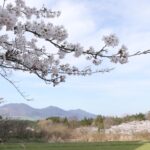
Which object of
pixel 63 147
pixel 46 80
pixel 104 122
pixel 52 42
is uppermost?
pixel 104 122

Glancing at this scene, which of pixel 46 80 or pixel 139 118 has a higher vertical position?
pixel 139 118

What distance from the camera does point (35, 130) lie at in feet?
80.1

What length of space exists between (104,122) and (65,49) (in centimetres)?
2556

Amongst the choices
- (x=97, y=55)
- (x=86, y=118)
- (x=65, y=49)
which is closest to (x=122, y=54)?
(x=97, y=55)

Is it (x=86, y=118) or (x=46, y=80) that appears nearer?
(x=46, y=80)

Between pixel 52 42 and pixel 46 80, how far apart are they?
0.33 m

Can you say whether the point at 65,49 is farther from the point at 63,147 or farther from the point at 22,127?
the point at 22,127

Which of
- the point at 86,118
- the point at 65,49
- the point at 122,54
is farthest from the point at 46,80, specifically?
the point at 86,118

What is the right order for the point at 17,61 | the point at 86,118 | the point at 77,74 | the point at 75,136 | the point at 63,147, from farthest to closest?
the point at 86,118, the point at 75,136, the point at 63,147, the point at 77,74, the point at 17,61

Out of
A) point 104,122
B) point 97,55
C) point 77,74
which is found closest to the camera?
point 97,55

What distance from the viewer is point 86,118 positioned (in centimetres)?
3216

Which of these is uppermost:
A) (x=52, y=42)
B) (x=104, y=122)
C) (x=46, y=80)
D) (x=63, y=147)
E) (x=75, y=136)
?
(x=104, y=122)

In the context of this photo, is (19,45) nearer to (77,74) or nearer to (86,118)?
(77,74)

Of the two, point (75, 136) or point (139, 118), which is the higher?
point (139, 118)
